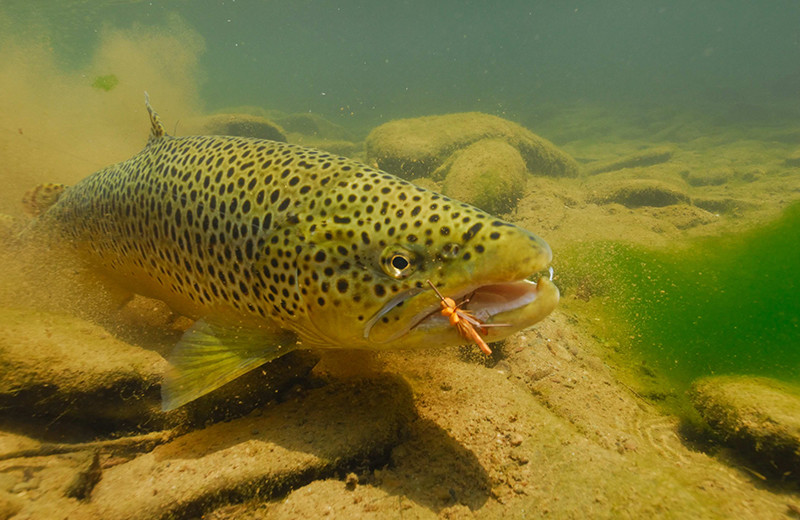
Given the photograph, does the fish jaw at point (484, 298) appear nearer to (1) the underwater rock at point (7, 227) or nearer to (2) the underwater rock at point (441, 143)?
(1) the underwater rock at point (7, 227)

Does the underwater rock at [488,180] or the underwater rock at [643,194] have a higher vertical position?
the underwater rock at [488,180]

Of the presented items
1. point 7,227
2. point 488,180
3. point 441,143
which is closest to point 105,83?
point 441,143

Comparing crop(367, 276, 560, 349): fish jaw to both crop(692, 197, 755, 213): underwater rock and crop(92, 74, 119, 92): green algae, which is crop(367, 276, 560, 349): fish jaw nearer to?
crop(692, 197, 755, 213): underwater rock

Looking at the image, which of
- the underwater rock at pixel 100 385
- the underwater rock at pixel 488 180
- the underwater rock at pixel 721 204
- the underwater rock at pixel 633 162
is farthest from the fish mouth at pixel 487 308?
the underwater rock at pixel 633 162

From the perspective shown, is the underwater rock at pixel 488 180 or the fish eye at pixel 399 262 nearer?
the fish eye at pixel 399 262

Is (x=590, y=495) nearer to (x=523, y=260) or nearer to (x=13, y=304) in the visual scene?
(x=523, y=260)

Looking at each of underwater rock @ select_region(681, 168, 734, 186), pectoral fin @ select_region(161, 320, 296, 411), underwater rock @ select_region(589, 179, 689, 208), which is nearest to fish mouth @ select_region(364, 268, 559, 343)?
pectoral fin @ select_region(161, 320, 296, 411)

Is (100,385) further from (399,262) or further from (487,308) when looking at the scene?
(487,308)
